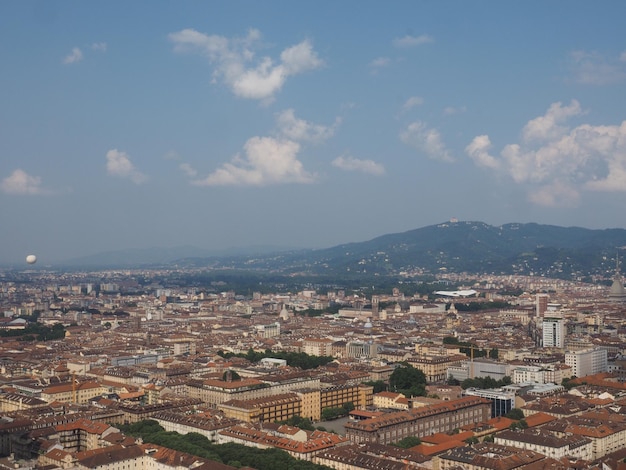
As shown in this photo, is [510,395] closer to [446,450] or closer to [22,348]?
[446,450]

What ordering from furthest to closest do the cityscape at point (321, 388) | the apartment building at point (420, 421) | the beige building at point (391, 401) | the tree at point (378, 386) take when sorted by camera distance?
the tree at point (378, 386)
the beige building at point (391, 401)
the apartment building at point (420, 421)
the cityscape at point (321, 388)

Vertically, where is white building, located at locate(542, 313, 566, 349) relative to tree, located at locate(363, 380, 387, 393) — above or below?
above

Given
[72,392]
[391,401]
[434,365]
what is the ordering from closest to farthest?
[391,401] → [72,392] → [434,365]

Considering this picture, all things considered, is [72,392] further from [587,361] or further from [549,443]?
[587,361]

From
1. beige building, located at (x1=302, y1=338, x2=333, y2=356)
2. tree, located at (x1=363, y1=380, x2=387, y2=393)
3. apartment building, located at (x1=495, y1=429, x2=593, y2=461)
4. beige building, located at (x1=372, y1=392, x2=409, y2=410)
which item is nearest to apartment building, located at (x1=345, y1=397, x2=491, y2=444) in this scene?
beige building, located at (x1=372, y1=392, x2=409, y2=410)

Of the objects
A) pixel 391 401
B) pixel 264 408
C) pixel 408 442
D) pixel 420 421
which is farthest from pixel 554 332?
pixel 408 442

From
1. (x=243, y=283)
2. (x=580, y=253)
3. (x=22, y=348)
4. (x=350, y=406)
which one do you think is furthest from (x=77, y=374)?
(x=580, y=253)

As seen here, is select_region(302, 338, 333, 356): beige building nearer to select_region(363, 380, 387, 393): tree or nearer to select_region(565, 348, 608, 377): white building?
select_region(363, 380, 387, 393): tree

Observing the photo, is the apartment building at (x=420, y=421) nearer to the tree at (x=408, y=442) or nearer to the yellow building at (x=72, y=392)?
the tree at (x=408, y=442)

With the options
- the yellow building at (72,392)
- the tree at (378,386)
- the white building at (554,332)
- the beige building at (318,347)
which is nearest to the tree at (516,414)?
the tree at (378,386)

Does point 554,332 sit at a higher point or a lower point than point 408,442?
higher

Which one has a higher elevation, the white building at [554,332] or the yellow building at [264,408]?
the white building at [554,332]
